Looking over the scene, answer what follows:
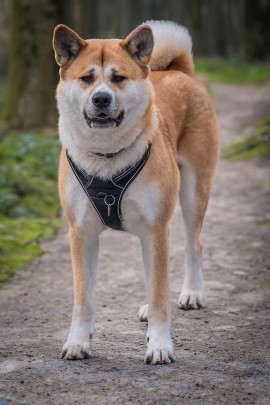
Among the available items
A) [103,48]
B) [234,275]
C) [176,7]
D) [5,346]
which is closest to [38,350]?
[5,346]

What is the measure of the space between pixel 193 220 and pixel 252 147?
20.5ft

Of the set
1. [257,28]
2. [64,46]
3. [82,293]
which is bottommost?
[82,293]

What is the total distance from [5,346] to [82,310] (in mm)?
505

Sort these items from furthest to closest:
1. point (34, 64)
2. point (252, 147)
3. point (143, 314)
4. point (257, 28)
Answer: point (257, 28) < point (34, 64) < point (252, 147) < point (143, 314)

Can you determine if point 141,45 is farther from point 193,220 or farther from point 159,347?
point 159,347

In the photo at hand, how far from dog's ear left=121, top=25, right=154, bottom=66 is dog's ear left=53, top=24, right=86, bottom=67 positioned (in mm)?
265

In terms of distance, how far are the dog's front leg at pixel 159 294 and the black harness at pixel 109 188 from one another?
0.85 ft

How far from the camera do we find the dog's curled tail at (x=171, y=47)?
5.04 metres

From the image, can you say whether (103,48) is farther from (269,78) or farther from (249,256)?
(269,78)

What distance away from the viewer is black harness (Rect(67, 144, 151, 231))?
3.88 m

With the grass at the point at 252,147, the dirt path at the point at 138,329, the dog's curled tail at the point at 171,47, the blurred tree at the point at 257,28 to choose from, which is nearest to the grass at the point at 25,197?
the dirt path at the point at 138,329

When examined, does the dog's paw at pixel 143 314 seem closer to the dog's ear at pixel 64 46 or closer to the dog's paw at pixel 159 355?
the dog's paw at pixel 159 355

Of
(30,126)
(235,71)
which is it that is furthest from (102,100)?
(235,71)

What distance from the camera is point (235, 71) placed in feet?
80.4
